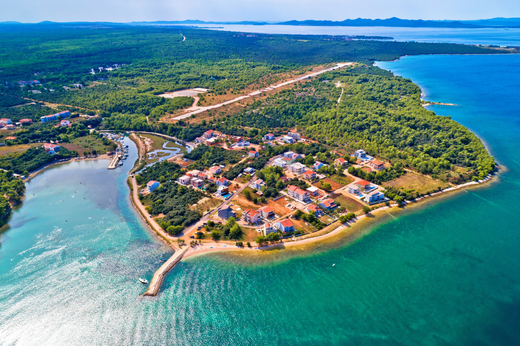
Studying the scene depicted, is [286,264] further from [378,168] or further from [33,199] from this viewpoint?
[33,199]

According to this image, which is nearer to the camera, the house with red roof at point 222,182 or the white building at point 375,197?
the white building at point 375,197

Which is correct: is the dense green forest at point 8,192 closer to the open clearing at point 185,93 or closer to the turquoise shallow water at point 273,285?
the turquoise shallow water at point 273,285

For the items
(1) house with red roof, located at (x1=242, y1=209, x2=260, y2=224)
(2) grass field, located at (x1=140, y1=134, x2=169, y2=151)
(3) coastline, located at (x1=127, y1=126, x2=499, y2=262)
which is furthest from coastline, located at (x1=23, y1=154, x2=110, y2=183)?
(1) house with red roof, located at (x1=242, y1=209, x2=260, y2=224)

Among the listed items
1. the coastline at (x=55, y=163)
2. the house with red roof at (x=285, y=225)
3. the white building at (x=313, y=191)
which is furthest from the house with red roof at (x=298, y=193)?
the coastline at (x=55, y=163)

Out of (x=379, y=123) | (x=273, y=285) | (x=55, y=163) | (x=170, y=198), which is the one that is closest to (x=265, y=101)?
(x=379, y=123)

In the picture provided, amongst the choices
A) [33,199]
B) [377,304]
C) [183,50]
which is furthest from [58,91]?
[377,304]

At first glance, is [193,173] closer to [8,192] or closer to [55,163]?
[8,192]
